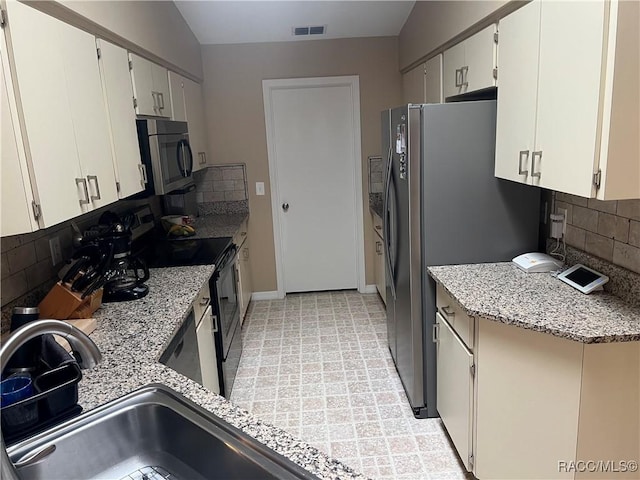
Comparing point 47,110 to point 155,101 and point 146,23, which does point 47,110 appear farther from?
point 146,23

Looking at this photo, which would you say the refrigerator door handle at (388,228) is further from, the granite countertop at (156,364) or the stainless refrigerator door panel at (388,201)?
the granite countertop at (156,364)

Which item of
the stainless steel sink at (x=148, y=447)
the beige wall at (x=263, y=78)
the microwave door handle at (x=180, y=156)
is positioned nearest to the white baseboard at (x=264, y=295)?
the beige wall at (x=263, y=78)

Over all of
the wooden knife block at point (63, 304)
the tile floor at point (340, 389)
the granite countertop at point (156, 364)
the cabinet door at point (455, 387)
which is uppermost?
the wooden knife block at point (63, 304)

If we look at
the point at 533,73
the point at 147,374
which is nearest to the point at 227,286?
the point at 147,374

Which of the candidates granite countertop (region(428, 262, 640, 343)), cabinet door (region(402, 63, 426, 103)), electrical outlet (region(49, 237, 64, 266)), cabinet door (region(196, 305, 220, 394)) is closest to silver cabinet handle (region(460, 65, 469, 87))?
cabinet door (region(402, 63, 426, 103))

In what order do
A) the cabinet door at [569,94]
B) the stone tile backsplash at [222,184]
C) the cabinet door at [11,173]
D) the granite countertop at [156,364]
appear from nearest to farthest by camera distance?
the granite countertop at [156,364], the cabinet door at [11,173], the cabinet door at [569,94], the stone tile backsplash at [222,184]

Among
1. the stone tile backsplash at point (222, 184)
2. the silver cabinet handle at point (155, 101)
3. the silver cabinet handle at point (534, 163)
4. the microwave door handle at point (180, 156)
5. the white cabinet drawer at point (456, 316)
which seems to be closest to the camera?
the silver cabinet handle at point (534, 163)

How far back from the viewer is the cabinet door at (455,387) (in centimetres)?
204

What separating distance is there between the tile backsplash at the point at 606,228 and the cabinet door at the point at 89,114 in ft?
6.96

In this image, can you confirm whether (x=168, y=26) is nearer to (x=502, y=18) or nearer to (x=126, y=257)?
(x=126, y=257)

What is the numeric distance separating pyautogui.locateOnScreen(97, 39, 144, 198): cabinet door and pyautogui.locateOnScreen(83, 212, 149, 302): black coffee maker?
0.62 feet

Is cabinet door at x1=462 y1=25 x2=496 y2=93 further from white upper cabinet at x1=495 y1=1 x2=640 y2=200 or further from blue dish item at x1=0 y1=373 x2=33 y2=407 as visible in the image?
blue dish item at x1=0 y1=373 x2=33 y2=407

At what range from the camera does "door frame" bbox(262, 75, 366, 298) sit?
167 inches

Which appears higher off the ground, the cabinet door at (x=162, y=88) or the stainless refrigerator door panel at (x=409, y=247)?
the cabinet door at (x=162, y=88)
